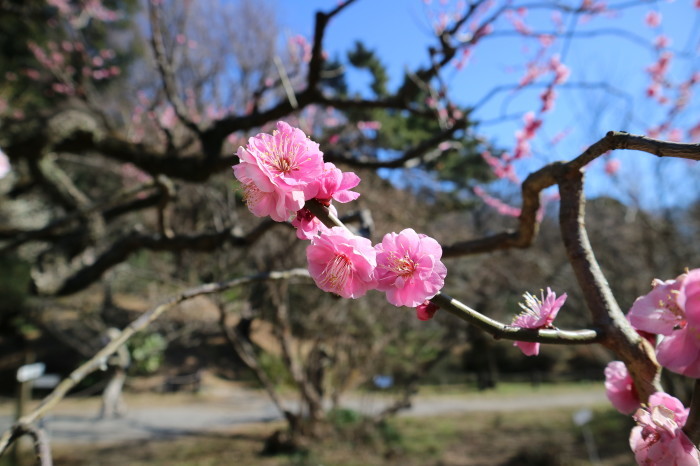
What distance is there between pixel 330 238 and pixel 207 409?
11.3m

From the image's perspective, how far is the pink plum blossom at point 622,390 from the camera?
914 mm

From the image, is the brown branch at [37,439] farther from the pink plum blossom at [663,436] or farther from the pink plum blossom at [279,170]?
the pink plum blossom at [663,436]

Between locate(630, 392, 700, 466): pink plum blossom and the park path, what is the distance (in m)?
7.25

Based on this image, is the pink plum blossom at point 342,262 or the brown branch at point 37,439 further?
the brown branch at point 37,439

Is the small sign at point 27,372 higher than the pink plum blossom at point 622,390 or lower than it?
lower

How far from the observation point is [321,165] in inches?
28.9

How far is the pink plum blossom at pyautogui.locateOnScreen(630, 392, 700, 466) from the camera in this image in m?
0.65

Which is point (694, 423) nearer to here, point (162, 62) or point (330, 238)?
point (330, 238)

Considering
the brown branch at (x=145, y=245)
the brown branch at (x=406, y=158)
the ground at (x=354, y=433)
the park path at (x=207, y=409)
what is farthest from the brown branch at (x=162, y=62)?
the park path at (x=207, y=409)

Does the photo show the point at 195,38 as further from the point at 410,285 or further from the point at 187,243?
the point at 410,285

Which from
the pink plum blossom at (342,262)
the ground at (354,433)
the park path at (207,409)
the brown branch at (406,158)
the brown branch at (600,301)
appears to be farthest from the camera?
the park path at (207,409)

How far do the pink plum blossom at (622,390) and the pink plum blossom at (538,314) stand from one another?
25 cm

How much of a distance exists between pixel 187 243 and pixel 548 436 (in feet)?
26.7

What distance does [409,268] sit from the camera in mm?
725
